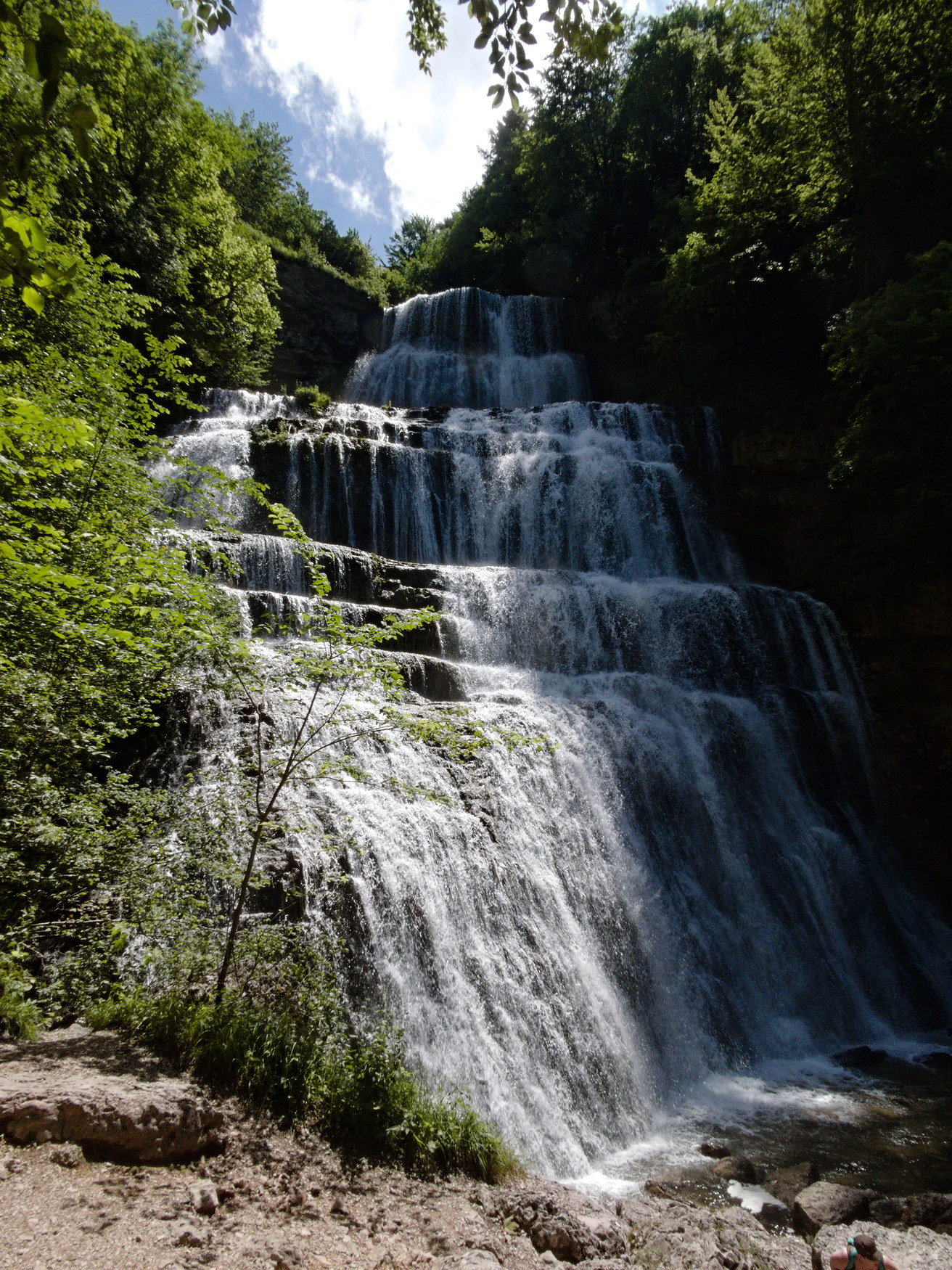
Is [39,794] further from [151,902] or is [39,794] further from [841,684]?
[841,684]

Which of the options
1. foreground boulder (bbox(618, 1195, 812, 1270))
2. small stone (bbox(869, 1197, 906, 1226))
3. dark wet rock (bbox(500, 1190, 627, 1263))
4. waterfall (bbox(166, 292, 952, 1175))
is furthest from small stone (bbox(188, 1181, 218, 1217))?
small stone (bbox(869, 1197, 906, 1226))

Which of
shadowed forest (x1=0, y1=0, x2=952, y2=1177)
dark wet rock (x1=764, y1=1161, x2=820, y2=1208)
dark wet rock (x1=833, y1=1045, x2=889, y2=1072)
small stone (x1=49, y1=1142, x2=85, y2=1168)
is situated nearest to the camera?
small stone (x1=49, y1=1142, x2=85, y2=1168)

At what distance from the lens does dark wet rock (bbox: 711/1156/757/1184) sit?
5414 millimetres

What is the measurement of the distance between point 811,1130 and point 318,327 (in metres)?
29.4

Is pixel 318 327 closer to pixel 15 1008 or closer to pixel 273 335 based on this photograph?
pixel 273 335

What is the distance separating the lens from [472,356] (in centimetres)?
2531

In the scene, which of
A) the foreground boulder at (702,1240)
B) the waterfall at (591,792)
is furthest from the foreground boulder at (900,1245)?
the waterfall at (591,792)

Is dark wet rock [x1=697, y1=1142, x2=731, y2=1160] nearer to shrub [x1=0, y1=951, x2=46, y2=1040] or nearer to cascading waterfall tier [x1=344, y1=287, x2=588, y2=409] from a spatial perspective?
shrub [x1=0, y1=951, x2=46, y2=1040]

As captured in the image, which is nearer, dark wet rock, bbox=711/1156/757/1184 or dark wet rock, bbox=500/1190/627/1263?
dark wet rock, bbox=500/1190/627/1263

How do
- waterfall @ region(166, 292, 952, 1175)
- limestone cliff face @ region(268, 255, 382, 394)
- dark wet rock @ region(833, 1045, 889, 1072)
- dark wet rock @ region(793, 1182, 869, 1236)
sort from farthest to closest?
limestone cliff face @ region(268, 255, 382, 394) < dark wet rock @ region(833, 1045, 889, 1072) < waterfall @ region(166, 292, 952, 1175) < dark wet rock @ region(793, 1182, 869, 1236)

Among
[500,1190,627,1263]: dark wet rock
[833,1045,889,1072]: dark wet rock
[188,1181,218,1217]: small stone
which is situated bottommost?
[833,1045,889,1072]: dark wet rock

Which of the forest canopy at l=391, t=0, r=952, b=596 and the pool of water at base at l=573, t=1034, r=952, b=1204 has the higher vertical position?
the forest canopy at l=391, t=0, r=952, b=596

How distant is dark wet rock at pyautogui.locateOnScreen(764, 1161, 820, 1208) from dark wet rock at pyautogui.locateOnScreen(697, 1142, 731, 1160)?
42cm

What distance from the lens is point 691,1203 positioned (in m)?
4.94
